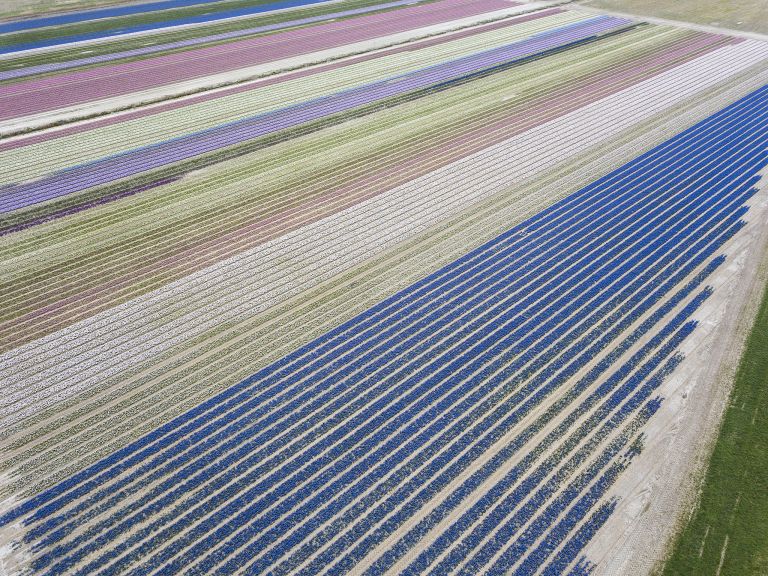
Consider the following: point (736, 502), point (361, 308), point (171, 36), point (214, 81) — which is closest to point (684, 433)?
point (736, 502)

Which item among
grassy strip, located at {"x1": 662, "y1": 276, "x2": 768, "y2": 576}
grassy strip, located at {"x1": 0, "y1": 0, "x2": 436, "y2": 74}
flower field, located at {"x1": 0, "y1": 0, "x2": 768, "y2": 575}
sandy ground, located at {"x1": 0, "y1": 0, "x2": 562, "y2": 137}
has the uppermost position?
grassy strip, located at {"x1": 0, "y1": 0, "x2": 436, "y2": 74}

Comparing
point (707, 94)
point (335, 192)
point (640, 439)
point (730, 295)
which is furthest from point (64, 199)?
point (707, 94)

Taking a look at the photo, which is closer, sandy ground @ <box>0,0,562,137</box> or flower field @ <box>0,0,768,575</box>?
flower field @ <box>0,0,768,575</box>

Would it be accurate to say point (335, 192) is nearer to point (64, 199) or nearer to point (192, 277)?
point (192, 277)

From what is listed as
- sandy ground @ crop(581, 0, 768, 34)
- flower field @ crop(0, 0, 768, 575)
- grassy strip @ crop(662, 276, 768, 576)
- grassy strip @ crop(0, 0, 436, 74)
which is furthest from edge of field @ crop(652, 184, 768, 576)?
grassy strip @ crop(0, 0, 436, 74)

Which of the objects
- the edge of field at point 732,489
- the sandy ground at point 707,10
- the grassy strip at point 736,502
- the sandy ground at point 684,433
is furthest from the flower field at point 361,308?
the sandy ground at point 707,10

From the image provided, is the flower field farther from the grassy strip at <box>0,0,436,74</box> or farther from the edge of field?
the grassy strip at <box>0,0,436,74</box>
